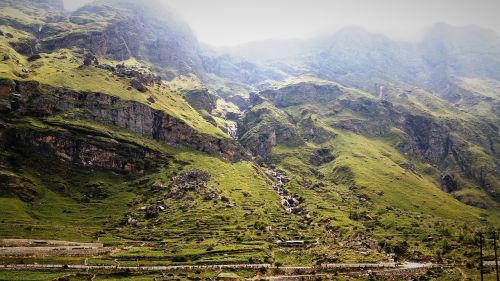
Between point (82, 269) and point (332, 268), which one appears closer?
point (82, 269)

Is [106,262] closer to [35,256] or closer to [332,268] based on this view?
[35,256]

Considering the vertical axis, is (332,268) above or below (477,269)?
below

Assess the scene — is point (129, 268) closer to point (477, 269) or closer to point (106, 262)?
point (106, 262)

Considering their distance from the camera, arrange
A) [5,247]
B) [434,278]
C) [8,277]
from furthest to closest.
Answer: [5,247] < [434,278] < [8,277]

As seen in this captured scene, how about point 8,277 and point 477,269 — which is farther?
point 477,269

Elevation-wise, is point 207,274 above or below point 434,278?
below

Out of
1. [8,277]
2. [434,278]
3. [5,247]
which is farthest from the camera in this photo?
[5,247]

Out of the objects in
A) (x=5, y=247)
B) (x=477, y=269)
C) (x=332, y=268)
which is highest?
(x=477, y=269)

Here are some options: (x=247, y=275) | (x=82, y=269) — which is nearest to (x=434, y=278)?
(x=247, y=275)

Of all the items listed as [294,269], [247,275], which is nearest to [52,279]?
[247,275]
